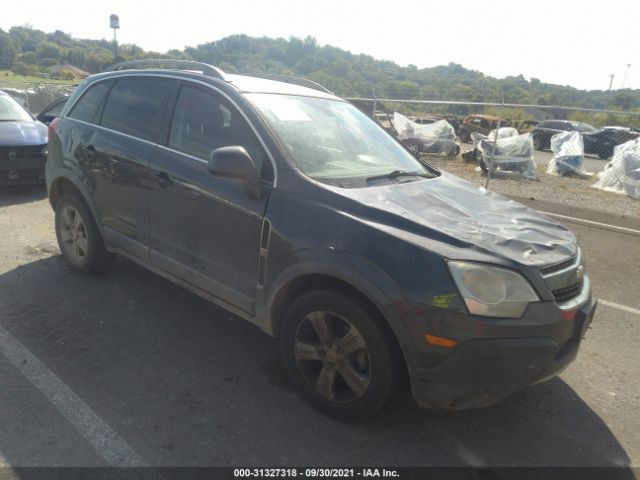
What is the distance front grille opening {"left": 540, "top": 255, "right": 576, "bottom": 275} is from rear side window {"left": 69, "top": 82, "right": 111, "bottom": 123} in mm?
3811

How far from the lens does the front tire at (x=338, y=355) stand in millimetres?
2516

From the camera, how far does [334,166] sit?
3170 mm

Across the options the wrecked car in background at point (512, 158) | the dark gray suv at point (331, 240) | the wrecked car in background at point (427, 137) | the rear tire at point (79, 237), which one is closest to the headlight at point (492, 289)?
the dark gray suv at point (331, 240)

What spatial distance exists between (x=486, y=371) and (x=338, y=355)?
0.78 metres

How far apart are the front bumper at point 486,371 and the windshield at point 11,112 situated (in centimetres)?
846

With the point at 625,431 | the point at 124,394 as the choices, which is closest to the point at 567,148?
the point at 625,431

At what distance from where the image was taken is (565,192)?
1101cm

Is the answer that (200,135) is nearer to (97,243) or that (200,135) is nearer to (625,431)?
(97,243)

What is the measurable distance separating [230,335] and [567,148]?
1319 centimetres

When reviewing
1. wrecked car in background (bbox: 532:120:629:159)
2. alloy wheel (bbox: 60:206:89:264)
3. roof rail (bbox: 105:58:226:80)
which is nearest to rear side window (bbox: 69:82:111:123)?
roof rail (bbox: 105:58:226:80)

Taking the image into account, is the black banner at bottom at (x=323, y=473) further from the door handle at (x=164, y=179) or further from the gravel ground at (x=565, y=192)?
the gravel ground at (x=565, y=192)

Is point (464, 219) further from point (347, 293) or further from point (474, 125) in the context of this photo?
point (474, 125)

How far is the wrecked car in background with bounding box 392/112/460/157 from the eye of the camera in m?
15.8

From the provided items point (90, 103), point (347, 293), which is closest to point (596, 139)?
point (90, 103)
